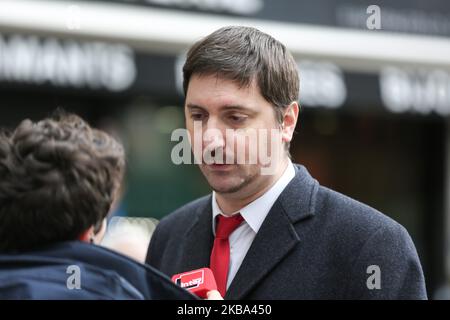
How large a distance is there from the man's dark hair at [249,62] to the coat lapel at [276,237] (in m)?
0.25

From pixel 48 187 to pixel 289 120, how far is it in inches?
34.8

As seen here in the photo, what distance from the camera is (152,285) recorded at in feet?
5.97

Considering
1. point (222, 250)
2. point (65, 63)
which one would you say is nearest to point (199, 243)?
point (222, 250)

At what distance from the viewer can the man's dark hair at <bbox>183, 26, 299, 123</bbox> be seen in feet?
7.35

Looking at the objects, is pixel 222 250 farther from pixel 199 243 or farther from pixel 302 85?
pixel 302 85

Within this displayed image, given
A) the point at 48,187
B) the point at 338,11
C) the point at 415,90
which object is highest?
the point at 338,11

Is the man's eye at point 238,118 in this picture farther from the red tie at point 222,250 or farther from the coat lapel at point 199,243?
the coat lapel at point 199,243

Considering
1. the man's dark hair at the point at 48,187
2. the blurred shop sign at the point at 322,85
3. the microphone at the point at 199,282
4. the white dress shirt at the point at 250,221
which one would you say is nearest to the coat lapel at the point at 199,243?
the white dress shirt at the point at 250,221

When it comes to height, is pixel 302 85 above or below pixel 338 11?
below

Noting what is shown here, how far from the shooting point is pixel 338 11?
22.2ft

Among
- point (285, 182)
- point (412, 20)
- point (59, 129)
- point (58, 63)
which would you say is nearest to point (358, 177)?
point (412, 20)

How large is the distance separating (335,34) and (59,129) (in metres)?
5.17

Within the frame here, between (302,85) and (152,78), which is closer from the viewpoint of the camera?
(152,78)
